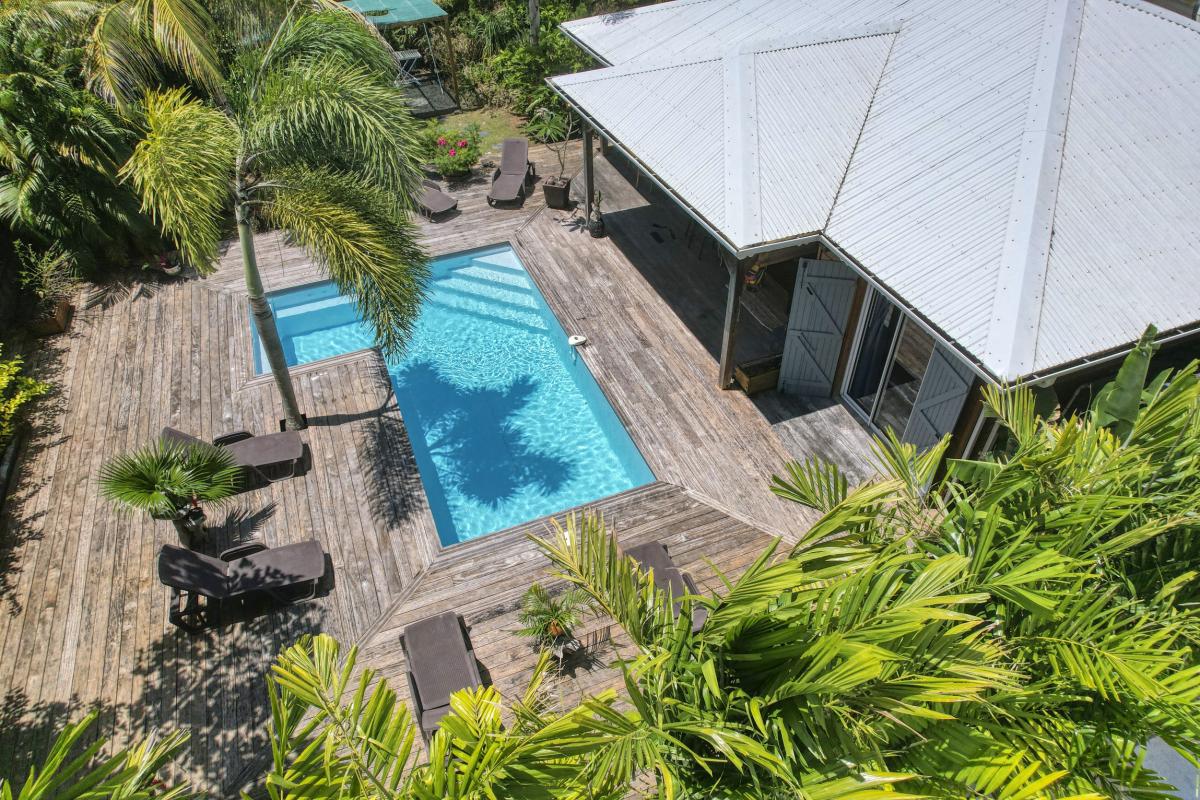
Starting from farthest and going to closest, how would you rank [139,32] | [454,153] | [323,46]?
[454,153] < [139,32] < [323,46]

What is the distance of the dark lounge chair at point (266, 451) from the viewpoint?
32.2 feet

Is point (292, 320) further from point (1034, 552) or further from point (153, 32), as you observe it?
point (1034, 552)

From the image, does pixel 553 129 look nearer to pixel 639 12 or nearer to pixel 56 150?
pixel 639 12

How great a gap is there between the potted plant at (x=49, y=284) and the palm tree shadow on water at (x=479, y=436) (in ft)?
20.4

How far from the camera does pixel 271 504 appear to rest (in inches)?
385

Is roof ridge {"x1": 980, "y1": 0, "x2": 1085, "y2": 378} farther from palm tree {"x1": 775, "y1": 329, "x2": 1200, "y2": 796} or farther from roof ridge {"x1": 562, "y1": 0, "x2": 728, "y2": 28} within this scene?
roof ridge {"x1": 562, "y1": 0, "x2": 728, "y2": 28}

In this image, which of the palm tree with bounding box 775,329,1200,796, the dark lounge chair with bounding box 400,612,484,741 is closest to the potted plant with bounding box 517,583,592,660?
the dark lounge chair with bounding box 400,612,484,741

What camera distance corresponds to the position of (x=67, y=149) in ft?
40.3

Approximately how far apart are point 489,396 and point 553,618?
5280mm

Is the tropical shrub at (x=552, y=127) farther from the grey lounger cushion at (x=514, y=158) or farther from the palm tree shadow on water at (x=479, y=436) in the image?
the palm tree shadow on water at (x=479, y=436)

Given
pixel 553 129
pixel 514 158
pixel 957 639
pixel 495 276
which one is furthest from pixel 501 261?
pixel 957 639

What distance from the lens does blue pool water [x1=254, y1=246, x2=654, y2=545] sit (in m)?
10.7

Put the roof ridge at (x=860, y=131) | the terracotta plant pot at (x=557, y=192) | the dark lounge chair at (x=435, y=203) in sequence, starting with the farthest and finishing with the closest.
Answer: the terracotta plant pot at (x=557, y=192)
the dark lounge chair at (x=435, y=203)
the roof ridge at (x=860, y=131)

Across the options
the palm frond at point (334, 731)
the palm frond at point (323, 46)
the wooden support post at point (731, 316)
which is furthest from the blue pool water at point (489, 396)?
the palm frond at point (334, 731)
